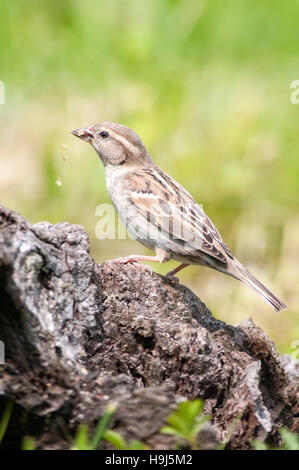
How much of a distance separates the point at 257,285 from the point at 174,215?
2.37ft

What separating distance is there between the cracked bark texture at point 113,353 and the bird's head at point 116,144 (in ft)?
5.67

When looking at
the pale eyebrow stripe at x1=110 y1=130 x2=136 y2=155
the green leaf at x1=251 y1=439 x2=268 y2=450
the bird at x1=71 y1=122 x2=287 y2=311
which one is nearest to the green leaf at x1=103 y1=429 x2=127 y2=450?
the green leaf at x1=251 y1=439 x2=268 y2=450

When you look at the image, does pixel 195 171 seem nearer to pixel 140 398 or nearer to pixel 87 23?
pixel 87 23

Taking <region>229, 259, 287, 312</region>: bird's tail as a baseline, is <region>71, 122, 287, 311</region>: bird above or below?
above

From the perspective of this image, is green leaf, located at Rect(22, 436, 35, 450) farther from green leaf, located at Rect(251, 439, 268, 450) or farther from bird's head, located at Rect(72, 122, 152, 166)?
bird's head, located at Rect(72, 122, 152, 166)

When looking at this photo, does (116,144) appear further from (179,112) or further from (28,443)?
(179,112)

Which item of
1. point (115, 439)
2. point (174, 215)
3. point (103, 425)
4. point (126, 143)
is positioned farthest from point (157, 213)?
point (115, 439)

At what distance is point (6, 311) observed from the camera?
3.37m

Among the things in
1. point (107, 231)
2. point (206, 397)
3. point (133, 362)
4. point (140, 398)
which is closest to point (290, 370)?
point (206, 397)

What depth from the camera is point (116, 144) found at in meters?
5.97

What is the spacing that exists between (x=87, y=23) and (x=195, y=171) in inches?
114

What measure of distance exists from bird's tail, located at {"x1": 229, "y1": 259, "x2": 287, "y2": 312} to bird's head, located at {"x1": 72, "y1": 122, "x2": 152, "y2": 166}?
117cm

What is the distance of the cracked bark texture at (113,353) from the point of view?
3322 mm

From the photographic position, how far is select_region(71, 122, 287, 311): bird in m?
5.29
